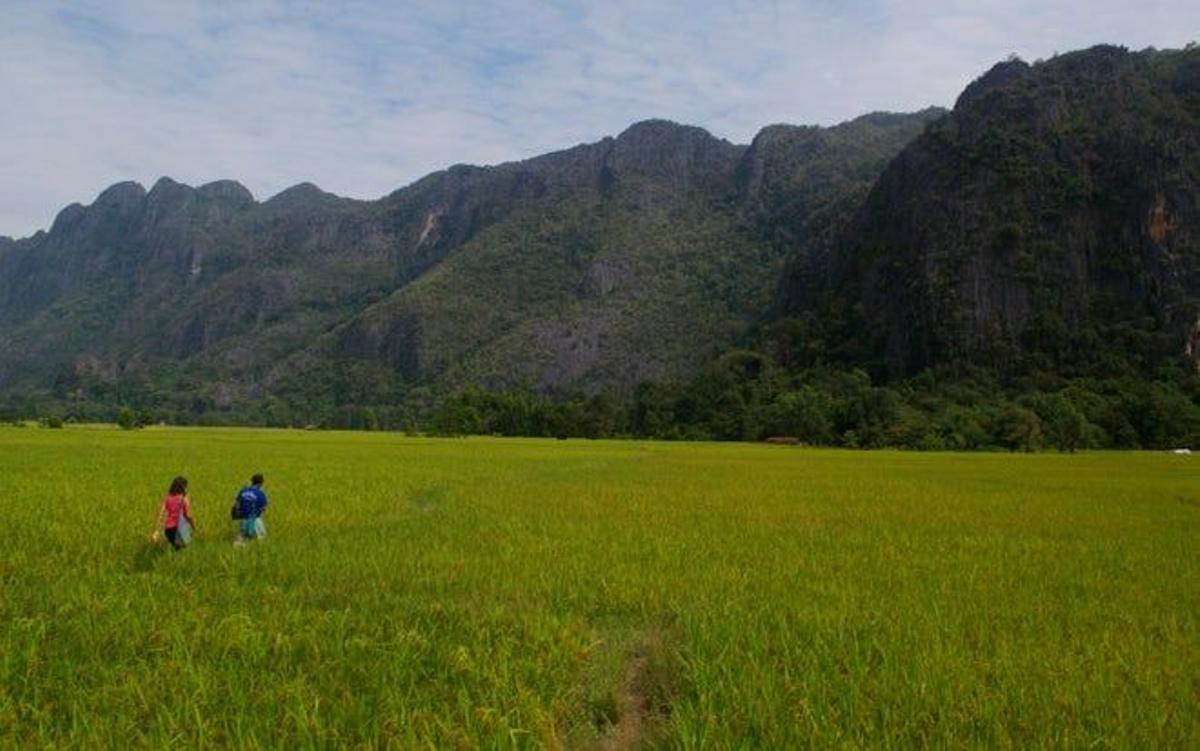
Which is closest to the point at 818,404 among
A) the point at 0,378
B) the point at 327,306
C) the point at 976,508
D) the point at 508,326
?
the point at 976,508

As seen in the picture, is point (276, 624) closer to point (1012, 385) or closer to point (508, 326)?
point (1012, 385)

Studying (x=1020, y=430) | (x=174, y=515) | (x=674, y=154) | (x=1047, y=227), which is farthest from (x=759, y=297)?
(x=174, y=515)

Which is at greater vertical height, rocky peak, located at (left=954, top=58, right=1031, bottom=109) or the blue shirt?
rocky peak, located at (left=954, top=58, right=1031, bottom=109)

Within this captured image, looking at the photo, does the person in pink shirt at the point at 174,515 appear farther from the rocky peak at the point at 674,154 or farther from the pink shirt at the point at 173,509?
the rocky peak at the point at 674,154

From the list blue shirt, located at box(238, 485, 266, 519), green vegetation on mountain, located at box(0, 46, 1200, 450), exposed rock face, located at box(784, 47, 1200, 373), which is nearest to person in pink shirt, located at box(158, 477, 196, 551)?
blue shirt, located at box(238, 485, 266, 519)

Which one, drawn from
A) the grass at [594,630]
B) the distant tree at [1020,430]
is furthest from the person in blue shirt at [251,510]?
the distant tree at [1020,430]

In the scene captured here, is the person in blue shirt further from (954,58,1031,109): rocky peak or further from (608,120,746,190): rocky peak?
(608,120,746,190): rocky peak

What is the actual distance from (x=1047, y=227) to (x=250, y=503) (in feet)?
274

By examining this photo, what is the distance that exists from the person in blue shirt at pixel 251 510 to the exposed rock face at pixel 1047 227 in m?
71.4

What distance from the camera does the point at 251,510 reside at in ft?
32.0

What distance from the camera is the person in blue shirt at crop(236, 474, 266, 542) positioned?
9695mm

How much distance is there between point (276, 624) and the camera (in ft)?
18.9

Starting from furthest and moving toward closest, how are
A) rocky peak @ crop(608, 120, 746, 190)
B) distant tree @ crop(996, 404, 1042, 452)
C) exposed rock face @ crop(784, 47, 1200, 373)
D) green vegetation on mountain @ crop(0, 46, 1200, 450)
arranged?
rocky peak @ crop(608, 120, 746, 190) → exposed rock face @ crop(784, 47, 1200, 373) → green vegetation on mountain @ crop(0, 46, 1200, 450) → distant tree @ crop(996, 404, 1042, 452)

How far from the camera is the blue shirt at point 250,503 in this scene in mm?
9688
